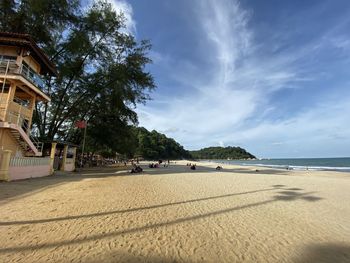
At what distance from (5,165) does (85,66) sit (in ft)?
52.7

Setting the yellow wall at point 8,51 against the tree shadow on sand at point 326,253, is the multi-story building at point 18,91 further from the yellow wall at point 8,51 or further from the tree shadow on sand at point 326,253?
the tree shadow on sand at point 326,253

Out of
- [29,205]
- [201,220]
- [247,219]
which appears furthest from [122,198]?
[247,219]

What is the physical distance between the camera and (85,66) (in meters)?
Result: 25.0

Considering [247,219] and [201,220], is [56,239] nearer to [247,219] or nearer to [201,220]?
[201,220]

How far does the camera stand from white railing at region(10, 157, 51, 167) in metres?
12.5

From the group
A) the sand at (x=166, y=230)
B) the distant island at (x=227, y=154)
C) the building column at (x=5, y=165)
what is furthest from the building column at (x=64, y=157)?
the distant island at (x=227, y=154)

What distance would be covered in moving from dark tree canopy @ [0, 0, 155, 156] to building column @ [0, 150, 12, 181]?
1266 centimetres

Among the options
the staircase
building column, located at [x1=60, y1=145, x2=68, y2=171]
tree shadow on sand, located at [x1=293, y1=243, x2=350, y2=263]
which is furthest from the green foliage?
tree shadow on sand, located at [x1=293, y1=243, x2=350, y2=263]

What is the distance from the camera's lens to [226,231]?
5473mm

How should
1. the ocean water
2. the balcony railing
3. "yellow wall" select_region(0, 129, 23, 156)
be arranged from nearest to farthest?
1. "yellow wall" select_region(0, 129, 23, 156)
2. the balcony railing
3. the ocean water

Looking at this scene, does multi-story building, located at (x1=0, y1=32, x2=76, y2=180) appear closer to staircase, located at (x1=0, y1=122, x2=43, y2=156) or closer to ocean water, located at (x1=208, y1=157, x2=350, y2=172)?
staircase, located at (x1=0, y1=122, x2=43, y2=156)

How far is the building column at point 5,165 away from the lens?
11.7 m

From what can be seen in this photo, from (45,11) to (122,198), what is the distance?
20243 millimetres

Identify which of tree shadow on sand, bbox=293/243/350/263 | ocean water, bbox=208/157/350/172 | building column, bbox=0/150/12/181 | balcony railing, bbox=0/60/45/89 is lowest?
tree shadow on sand, bbox=293/243/350/263
